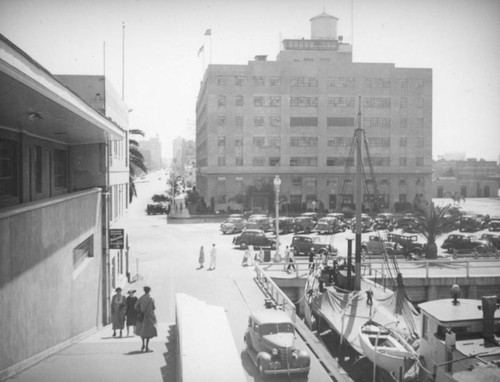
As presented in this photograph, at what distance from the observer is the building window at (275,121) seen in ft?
238

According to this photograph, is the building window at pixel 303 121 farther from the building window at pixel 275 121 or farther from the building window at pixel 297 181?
the building window at pixel 297 181

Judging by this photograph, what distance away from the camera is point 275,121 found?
72.8 m

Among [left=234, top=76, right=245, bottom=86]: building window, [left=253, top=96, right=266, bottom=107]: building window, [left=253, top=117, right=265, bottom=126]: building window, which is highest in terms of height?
[left=234, top=76, right=245, bottom=86]: building window

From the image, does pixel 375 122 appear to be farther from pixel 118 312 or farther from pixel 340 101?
pixel 118 312

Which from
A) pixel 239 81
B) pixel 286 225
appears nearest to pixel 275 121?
pixel 239 81

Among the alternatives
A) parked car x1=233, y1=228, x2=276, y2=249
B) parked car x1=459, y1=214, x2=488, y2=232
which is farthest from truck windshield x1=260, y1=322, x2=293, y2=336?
parked car x1=459, y1=214, x2=488, y2=232

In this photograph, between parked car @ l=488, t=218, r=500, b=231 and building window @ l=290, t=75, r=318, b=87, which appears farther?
building window @ l=290, t=75, r=318, b=87

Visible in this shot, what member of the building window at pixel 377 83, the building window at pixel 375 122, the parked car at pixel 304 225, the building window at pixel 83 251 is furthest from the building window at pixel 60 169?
the building window at pixel 377 83

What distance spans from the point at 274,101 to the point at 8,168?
6099 centimetres

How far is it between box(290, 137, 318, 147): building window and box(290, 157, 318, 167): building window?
6.45 feet

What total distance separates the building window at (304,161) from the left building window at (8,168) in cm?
6044

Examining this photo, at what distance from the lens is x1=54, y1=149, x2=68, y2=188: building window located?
19672 mm

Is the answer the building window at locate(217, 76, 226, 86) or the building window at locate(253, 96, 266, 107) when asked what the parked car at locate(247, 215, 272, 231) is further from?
the building window at locate(217, 76, 226, 86)

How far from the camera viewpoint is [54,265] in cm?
1373
